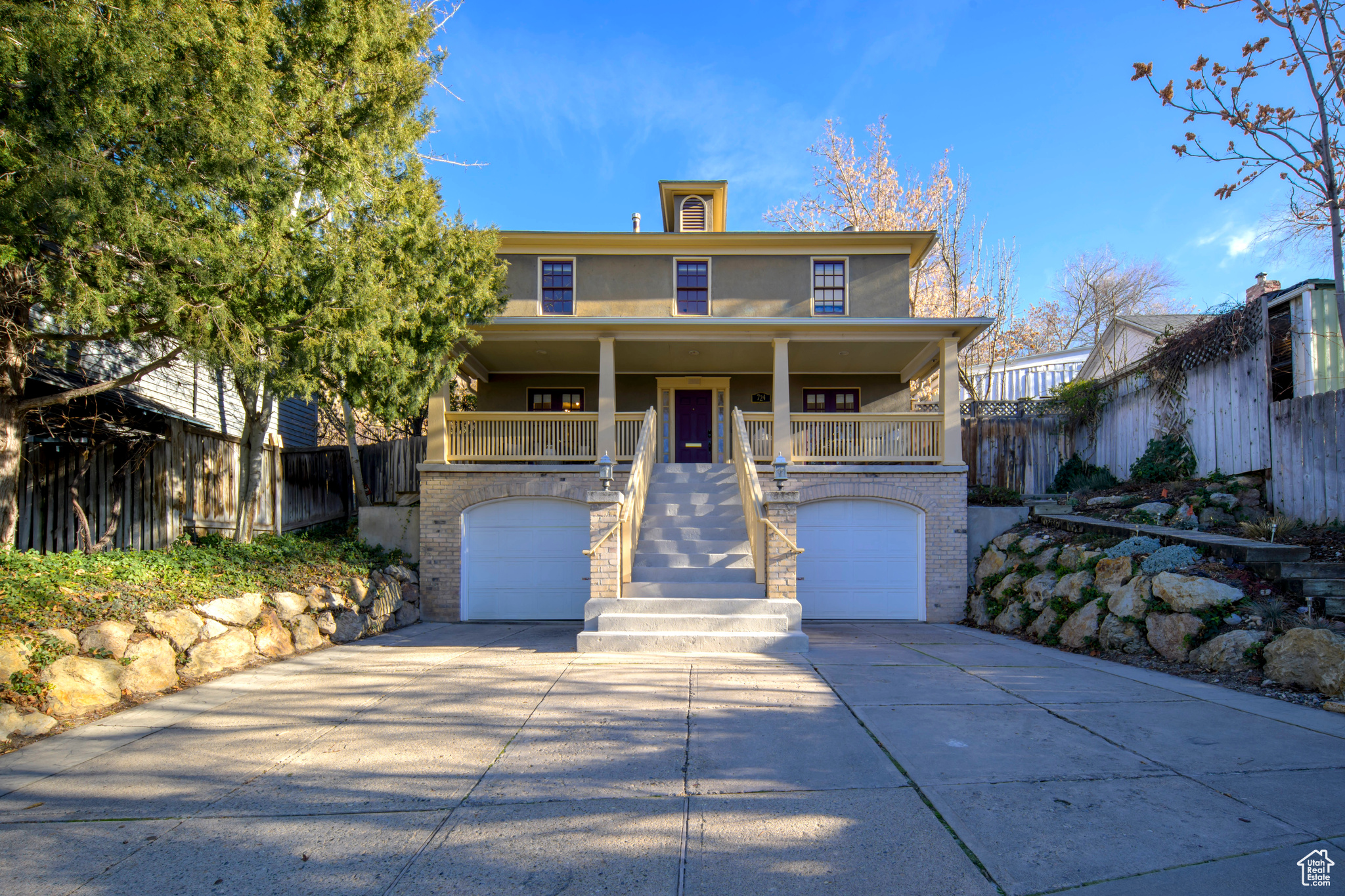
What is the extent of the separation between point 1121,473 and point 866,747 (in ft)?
37.4

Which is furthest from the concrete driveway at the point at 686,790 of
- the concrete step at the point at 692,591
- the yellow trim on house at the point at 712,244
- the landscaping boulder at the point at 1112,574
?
the yellow trim on house at the point at 712,244

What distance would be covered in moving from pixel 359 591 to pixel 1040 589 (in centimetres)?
969

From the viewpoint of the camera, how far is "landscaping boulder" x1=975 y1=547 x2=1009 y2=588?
11070mm

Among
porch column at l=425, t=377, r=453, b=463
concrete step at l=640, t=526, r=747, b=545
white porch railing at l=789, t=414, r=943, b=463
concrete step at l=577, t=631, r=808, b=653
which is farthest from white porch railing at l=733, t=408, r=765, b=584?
porch column at l=425, t=377, r=453, b=463

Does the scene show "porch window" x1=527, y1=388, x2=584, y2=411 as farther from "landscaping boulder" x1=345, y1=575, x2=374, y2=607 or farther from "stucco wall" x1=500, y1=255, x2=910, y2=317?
"landscaping boulder" x1=345, y1=575, x2=374, y2=607

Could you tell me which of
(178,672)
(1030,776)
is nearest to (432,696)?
(178,672)

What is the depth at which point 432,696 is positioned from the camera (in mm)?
5859

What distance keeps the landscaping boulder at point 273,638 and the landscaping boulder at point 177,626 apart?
0.74 metres

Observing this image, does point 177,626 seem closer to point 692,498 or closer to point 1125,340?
point 692,498

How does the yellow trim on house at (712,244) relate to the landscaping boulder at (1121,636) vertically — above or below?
above

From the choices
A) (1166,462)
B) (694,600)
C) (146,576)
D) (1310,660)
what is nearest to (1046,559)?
(1166,462)

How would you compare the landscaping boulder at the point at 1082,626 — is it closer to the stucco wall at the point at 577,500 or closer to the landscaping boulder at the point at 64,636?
the stucco wall at the point at 577,500

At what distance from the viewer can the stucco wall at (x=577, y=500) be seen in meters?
11.5

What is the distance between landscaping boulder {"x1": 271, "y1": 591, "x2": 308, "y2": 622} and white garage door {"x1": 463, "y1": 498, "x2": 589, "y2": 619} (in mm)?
3211
